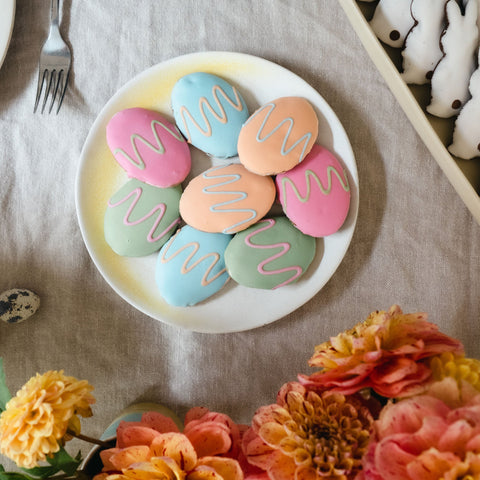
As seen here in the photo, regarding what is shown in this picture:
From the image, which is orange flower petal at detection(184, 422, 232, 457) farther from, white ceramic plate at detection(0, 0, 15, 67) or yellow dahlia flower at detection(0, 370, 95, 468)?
white ceramic plate at detection(0, 0, 15, 67)

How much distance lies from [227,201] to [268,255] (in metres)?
0.08

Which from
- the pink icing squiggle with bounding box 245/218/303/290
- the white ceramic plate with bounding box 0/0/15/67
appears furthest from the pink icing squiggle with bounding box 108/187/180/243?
the white ceramic plate with bounding box 0/0/15/67

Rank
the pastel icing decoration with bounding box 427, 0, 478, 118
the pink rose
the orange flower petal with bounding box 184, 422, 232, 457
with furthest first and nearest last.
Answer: the pastel icing decoration with bounding box 427, 0, 478, 118 → the orange flower petal with bounding box 184, 422, 232, 457 → the pink rose

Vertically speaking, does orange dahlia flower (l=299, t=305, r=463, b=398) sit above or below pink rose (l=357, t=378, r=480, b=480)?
above

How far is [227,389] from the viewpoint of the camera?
622 mm

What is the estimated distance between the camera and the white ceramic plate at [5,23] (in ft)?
1.87

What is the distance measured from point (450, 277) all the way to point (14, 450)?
1.69ft

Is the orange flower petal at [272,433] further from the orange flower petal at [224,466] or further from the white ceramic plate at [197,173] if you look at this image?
the white ceramic plate at [197,173]

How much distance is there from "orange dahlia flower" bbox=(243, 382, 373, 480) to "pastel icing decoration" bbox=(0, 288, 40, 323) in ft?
1.25

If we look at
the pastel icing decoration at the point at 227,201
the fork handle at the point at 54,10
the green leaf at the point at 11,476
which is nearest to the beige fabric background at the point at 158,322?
the fork handle at the point at 54,10

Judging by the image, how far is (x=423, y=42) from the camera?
535 millimetres

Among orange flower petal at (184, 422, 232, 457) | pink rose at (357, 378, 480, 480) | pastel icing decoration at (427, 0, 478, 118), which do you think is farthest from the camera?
pastel icing decoration at (427, 0, 478, 118)

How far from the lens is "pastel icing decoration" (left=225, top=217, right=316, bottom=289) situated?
0.55m

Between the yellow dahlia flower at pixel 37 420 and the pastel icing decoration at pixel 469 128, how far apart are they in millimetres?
467
